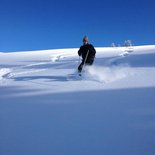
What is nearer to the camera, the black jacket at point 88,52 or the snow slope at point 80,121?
the snow slope at point 80,121

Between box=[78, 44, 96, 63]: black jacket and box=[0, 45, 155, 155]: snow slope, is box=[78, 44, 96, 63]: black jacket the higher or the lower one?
the higher one

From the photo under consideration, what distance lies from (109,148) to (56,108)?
6.81 ft

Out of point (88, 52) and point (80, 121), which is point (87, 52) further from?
point (80, 121)

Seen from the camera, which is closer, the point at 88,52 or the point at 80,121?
the point at 80,121

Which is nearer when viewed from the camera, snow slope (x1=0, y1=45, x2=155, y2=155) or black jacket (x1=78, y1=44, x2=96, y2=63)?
snow slope (x1=0, y1=45, x2=155, y2=155)

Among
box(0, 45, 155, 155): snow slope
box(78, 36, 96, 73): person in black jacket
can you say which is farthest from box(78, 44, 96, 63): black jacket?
box(0, 45, 155, 155): snow slope

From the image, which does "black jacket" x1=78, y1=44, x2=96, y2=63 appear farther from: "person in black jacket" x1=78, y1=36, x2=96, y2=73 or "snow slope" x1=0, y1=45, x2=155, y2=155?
"snow slope" x1=0, y1=45, x2=155, y2=155

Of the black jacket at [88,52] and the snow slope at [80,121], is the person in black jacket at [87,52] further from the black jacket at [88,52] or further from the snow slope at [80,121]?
the snow slope at [80,121]

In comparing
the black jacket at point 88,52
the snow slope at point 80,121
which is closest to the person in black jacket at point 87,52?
the black jacket at point 88,52

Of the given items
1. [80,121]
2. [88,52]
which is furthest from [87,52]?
[80,121]

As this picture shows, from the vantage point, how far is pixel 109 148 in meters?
3.19

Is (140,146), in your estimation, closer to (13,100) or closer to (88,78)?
(13,100)

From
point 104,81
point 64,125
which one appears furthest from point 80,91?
point 64,125

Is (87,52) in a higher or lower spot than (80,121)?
higher
